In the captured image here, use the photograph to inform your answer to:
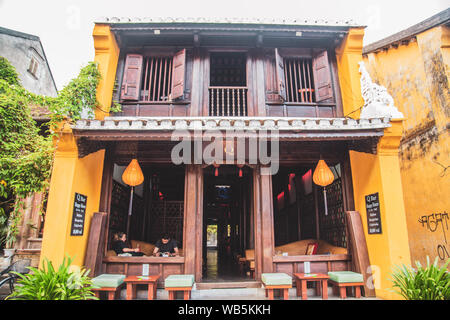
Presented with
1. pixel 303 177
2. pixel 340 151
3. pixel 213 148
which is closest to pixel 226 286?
pixel 213 148

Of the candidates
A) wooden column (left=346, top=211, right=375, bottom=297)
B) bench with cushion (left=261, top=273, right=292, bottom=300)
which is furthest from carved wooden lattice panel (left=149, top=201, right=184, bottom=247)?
wooden column (left=346, top=211, right=375, bottom=297)

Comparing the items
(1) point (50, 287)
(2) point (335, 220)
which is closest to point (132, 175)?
(1) point (50, 287)

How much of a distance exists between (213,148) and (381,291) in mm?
5070

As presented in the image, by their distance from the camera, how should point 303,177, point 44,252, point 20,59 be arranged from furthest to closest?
point 20,59 < point 303,177 < point 44,252

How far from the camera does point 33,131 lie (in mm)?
7230

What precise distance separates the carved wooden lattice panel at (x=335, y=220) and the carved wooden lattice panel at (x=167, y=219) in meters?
5.24

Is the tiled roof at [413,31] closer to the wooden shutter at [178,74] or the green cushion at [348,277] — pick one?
the wooden shutter at [178,74]

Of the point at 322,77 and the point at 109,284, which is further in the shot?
the point at 322,77

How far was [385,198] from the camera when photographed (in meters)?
6.41

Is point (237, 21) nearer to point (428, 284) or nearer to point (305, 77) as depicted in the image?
point (305, 77)

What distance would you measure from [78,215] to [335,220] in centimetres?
676

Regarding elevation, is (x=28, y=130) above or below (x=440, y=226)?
above

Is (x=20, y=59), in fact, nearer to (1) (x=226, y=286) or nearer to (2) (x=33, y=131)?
(2) (x=33, y=131)

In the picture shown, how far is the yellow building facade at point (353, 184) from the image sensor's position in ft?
19.9
